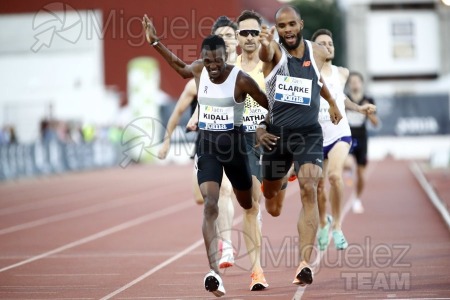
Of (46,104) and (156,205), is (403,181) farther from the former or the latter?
(46,104)

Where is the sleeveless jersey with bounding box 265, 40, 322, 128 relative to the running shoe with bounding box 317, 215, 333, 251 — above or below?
above

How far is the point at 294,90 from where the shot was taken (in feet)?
30.9

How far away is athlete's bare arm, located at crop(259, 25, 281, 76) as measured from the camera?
349 inches

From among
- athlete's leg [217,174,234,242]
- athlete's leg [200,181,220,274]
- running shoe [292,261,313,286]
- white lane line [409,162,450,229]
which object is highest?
athlete's leg [200,181,220,274]

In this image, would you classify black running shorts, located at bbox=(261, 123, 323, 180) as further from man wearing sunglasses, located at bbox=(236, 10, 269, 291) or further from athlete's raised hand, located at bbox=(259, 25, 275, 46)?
athlete's raised hand, located at bbox=(259, 25, 275, 46)

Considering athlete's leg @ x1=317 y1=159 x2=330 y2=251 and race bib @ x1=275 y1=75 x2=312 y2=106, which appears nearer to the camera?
race bib @ x1=275 y1=75 x2=312 y2=106

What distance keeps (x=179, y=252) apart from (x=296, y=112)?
14.0 feet

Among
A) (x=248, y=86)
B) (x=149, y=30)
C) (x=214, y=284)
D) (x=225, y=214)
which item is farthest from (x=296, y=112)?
(x=225, y=214)

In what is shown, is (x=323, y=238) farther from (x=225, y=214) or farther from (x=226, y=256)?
(x=226, y=256)

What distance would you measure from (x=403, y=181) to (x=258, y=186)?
1927 cm

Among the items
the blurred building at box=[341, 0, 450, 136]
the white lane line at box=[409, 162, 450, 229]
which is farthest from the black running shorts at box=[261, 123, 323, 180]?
the blurred building at box=[341, 0, 450, 136]

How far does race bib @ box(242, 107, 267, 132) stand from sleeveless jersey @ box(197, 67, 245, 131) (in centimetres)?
140

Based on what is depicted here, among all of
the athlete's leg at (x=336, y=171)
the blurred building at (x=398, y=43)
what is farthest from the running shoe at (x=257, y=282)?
the blurred building at (x=398, y=43)

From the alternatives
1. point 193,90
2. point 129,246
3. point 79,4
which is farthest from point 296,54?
point 79,4
